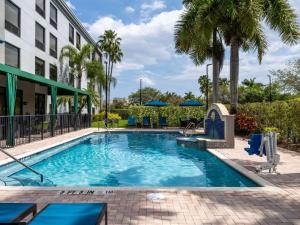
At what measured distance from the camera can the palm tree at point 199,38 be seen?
62.3ft

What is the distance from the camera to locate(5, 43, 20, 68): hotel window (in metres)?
19.6

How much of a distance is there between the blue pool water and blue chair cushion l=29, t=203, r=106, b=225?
182 inches

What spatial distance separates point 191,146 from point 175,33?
10103mm

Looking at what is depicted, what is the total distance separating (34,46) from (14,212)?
74.2 feet

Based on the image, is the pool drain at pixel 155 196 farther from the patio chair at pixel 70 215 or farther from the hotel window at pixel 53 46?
the hotel window at pixel 53 46

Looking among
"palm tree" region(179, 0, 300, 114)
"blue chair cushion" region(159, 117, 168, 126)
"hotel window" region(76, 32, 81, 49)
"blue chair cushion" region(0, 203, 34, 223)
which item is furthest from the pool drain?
"hotel window" region(76, 32, 81, 49)

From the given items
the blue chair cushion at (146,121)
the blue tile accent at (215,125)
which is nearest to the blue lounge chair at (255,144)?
the blue tile accent at (215,125)

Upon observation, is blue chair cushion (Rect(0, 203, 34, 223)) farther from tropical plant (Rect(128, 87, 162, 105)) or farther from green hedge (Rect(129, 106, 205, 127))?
tropical plant (Rect(128, 87, 162, 105))

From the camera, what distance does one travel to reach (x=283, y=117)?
15.1m

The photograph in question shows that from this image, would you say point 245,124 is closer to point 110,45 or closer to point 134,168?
point 134,168

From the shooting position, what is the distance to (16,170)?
30.9ft

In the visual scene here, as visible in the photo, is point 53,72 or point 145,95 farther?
point 145,95

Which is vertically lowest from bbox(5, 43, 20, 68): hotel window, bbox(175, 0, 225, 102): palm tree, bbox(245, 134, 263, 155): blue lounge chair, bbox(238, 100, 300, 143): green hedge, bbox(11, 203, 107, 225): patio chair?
bbox(11, 203, 107, 225): patio chair

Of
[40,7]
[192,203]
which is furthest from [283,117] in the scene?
[40,7]
